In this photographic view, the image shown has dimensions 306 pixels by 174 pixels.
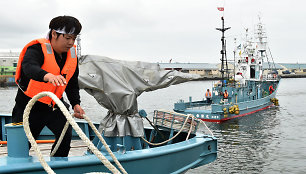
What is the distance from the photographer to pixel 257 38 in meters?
38.5

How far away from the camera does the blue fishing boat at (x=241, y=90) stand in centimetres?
2419

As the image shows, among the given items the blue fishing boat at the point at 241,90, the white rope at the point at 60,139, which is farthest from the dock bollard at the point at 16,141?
the blue fishing boat at the point at 241,90

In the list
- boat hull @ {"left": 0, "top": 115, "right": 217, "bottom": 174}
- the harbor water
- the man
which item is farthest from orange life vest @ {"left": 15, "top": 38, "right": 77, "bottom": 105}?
the harbor water

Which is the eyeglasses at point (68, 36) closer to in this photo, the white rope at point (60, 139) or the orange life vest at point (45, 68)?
the orange life vest at point (45, 68)

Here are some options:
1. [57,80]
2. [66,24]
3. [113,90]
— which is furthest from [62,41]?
[113,90]

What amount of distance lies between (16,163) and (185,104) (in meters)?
21.6

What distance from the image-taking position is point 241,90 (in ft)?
96.4

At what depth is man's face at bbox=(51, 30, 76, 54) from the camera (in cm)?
371

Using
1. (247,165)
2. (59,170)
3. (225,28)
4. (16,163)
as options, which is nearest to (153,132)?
(59,170)

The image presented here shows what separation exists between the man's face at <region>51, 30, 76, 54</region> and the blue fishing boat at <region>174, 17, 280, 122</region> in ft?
66.4

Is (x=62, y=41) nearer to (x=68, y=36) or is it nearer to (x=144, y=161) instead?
(x=68, y=36)

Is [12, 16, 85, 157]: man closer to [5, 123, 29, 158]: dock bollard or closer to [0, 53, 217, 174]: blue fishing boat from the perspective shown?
[5, 123, 29, 158]: dock bollard

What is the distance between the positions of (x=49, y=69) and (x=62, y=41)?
37 centimetres

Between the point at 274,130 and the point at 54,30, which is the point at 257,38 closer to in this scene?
the point at 274,130
